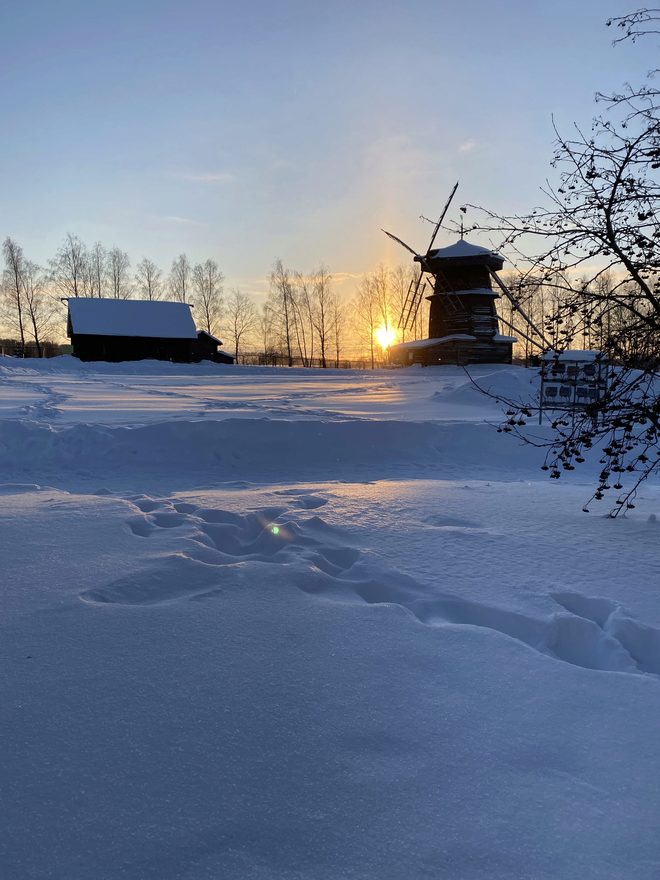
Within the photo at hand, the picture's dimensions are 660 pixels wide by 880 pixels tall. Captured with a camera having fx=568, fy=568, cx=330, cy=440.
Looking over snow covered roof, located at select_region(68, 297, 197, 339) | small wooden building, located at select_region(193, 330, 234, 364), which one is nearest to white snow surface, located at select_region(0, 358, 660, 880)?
snow covered roof, located at select_region(68, 297, 197, 339)

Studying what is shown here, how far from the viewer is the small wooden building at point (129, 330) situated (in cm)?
4072

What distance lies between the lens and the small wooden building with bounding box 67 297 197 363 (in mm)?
40719

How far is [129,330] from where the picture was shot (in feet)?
136

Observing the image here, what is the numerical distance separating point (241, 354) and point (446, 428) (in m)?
49.8

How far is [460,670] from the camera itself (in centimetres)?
230

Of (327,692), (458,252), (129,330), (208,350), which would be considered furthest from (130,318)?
(327,692)

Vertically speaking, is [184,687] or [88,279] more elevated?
[88,279]

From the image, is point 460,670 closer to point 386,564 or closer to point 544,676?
point 544,676

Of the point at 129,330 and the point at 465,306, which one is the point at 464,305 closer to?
the point at 465,306

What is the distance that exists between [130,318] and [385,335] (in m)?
26.6

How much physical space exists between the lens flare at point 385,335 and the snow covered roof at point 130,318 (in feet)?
72.2

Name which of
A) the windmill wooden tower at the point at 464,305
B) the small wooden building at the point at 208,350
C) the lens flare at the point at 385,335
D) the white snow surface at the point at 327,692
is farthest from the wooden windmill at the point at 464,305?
the white snow surface at the point at 327,692

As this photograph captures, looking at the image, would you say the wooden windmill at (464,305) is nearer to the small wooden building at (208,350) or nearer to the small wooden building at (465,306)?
the small wooden building at (465,306)

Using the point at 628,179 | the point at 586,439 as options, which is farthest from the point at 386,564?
the point at 628,179
